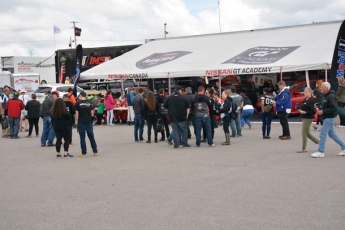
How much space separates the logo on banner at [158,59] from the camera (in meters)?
25.1

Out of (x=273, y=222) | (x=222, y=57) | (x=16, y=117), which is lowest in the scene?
(x=273, y=222)

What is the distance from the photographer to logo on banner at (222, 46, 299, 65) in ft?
69.8

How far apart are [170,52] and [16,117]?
1076 centimetres

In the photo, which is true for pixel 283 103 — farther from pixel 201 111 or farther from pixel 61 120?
pixel 61 120

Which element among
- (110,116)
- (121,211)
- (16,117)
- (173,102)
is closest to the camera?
(121,211)

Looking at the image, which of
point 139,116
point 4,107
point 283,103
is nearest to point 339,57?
point 283,103

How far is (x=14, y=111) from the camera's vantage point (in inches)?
730

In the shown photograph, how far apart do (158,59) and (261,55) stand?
6038 millimetres

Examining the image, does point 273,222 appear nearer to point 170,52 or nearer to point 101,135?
point 101,135

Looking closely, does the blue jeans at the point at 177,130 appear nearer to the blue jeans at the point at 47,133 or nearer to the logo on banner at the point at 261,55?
the blue jeans at the point at 47,133

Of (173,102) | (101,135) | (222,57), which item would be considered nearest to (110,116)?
(101,135)

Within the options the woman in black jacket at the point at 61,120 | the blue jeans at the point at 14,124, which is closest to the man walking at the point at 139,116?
the woman in black jacket at the point at 61,120

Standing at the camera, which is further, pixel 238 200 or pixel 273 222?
pixel 238 200

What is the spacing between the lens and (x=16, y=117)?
61.7 ft
